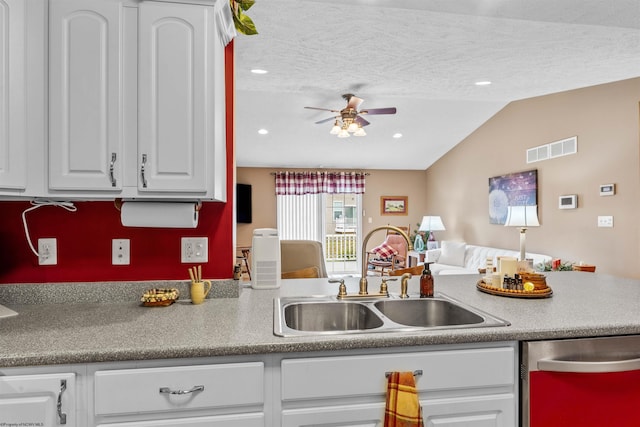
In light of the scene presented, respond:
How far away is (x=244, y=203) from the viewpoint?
24.6 feet

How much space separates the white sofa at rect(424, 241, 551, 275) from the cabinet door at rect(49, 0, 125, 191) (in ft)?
16.1

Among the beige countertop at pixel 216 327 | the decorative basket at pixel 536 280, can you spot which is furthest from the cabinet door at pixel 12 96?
the decorative basket at pixel 536 280

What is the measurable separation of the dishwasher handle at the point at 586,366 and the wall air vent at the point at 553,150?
3942 mm

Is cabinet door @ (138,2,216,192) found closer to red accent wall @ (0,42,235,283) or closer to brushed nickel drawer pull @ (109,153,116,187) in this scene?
brushed nickel drawer pull @ (109,153,116,187)

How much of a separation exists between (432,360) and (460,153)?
6470 millimetres

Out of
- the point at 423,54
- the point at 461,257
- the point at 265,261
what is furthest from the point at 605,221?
the point at 265,261

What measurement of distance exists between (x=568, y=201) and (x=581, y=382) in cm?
396

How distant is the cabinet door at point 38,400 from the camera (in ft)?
3.55

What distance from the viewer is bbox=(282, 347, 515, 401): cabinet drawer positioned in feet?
3.86

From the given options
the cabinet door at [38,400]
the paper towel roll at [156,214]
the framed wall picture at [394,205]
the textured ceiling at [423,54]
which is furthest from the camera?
the framed wall picture at [394,205]

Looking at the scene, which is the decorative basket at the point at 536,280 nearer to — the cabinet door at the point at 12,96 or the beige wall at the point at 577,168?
the cabinet door at the point at 12,96

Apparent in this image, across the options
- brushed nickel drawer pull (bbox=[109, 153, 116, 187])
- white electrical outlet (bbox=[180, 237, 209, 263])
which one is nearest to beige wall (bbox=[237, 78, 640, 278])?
white electrical outlet (bbox=[180, 237, 209, 263])

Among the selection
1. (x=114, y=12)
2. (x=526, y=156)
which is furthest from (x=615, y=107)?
(x=114, y=12)

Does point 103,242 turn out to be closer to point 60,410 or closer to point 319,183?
point 60,410
